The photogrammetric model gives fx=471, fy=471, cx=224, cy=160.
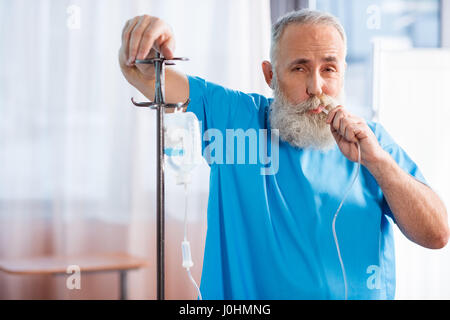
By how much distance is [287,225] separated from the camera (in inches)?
41.9

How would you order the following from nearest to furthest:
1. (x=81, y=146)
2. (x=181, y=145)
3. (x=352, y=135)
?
1. (x=181, y=145)
2. (x=352, y=135)
3. (x=81, y=146)

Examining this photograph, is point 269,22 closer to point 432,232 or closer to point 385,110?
point 385,110

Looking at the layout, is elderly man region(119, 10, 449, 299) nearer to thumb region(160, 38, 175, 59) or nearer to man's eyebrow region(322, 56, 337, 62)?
man's eyebrow region(322, 56, 337, 62)

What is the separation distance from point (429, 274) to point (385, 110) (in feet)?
2.27

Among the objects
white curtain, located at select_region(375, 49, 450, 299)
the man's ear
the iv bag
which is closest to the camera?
the iv bag

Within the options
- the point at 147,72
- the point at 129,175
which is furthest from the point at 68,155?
the point at 147,72

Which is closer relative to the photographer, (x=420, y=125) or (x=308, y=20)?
(x=308, y=20)

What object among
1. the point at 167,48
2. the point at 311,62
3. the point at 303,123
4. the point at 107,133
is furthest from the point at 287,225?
the point at 107,133

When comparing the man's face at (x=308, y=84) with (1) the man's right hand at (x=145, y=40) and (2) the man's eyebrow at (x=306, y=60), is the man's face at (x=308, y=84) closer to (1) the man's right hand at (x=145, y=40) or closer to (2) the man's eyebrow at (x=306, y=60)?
(2) the man's eyebrow at (x=306, y=60)

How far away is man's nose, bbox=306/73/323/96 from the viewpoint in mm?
1105

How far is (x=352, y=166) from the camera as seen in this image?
1.15 metres

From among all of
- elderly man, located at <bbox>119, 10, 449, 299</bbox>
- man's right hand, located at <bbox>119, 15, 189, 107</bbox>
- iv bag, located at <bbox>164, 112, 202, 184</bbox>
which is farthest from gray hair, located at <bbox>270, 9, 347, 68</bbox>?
iv bag, located at <bbox>164, 112, 202, 184</bbox>

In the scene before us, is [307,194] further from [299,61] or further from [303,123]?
[299,61]

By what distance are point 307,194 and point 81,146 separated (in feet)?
4.35
